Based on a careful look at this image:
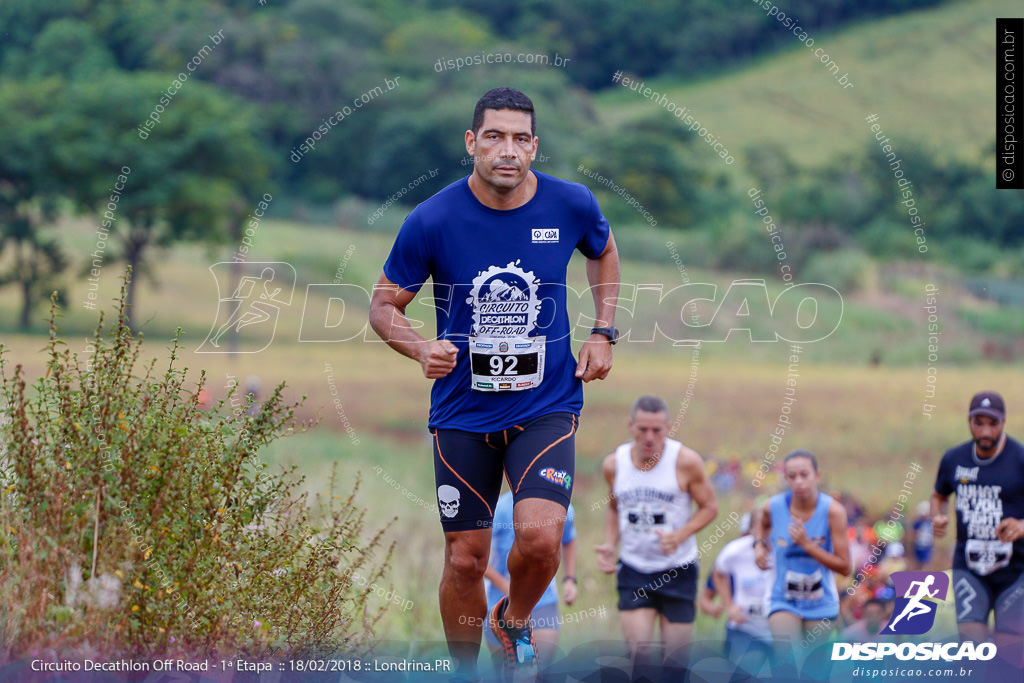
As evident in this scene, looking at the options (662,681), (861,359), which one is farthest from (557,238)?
(861,359)

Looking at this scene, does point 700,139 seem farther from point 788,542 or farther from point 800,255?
point 788,542

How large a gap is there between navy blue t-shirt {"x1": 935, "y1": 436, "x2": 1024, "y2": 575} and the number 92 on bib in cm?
410

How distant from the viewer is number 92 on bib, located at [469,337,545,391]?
5145 millimetres

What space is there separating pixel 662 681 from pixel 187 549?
2047 mm

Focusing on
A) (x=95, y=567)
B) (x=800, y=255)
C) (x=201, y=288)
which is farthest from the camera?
(x=800, y=255)

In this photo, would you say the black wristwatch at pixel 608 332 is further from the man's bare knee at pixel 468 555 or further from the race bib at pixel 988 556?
the race bib at pixel 988 556

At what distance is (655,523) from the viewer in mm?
8234

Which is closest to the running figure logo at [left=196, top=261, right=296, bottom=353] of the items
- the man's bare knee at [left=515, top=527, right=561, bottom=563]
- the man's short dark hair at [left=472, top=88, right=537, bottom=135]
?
the man's short dark hair at [left=472, top=88, right=537, bottom=135]

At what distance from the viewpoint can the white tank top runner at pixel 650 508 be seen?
819 cm

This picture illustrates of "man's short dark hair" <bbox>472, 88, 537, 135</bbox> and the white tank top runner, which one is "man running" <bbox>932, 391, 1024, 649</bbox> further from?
"man's short dark hair" <bbox>472, 88, 537, 135</bbox>

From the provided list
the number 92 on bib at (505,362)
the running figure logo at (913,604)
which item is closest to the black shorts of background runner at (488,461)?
the number 92 on bib at (505,362)

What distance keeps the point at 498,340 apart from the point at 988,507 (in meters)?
4.33

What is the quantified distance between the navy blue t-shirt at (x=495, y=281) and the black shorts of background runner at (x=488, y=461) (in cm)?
6

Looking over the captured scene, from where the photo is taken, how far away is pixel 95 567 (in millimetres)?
4773
